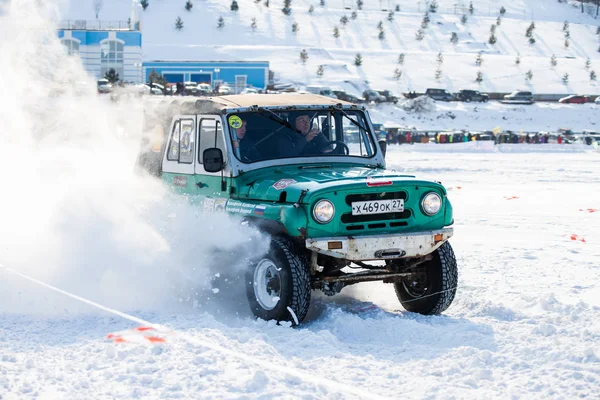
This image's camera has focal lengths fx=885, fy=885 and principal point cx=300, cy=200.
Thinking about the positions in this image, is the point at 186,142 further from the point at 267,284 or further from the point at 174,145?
the point at 267,284

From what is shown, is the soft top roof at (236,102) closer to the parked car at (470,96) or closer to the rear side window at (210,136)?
the rear side window at (210,136)

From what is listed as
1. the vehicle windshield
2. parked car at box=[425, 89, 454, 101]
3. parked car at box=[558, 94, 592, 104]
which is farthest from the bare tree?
the vehicle windshield

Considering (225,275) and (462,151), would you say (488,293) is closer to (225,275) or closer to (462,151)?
(225,275)

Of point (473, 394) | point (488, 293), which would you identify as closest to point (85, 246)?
point (488, 293)

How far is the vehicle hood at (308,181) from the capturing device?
23.2ft

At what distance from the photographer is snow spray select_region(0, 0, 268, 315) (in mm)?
7906

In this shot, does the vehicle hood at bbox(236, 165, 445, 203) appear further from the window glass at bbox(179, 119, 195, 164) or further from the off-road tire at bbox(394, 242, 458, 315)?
the window glass at bbox(179, 119, 195, 164)

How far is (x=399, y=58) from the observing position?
82.5 metres

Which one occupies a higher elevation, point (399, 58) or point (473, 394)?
point (399, 58)

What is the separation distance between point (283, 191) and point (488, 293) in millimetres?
2653

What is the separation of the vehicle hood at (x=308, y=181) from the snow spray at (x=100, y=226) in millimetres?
342

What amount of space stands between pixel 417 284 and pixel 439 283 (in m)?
0.34

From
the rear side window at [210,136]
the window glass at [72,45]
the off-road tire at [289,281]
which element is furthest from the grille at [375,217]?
the window glass at [72,45]

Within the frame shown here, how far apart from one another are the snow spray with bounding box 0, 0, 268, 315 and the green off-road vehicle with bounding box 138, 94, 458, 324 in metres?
0.28
